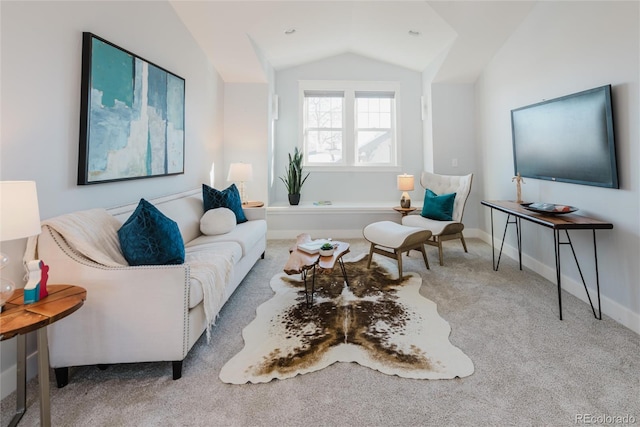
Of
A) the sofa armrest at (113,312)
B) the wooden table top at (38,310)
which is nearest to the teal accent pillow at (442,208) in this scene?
the sofa armrest at (113,312)

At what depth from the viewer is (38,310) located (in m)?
1.22

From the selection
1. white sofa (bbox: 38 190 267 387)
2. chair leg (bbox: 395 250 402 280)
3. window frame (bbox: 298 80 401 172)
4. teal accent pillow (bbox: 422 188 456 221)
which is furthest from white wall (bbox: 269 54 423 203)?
white sofa (bbox: 38 190 267 387)

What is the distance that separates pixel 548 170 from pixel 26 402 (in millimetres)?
3963

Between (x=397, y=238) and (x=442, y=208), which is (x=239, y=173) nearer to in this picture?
(x=397, y=238)

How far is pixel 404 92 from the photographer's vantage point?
5359 millimetres

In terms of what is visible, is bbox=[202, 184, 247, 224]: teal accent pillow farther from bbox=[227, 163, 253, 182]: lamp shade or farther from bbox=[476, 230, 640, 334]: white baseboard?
bbox=[476, 230, 640, 334]: white baseboard

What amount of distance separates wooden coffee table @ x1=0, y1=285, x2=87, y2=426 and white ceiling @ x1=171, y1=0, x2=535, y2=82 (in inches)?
117

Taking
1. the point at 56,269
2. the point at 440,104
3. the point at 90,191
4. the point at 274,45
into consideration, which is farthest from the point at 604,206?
the point at 274,45

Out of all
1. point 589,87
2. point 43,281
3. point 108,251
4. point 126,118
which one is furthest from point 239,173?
point 589,87

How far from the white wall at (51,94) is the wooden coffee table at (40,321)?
0.28 m

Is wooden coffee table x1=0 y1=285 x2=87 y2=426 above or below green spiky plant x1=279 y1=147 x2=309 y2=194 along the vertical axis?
below

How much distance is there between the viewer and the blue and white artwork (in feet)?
6.72

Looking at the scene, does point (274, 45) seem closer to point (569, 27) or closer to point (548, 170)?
point (569, 27)

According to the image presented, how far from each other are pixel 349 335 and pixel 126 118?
2274 mm
